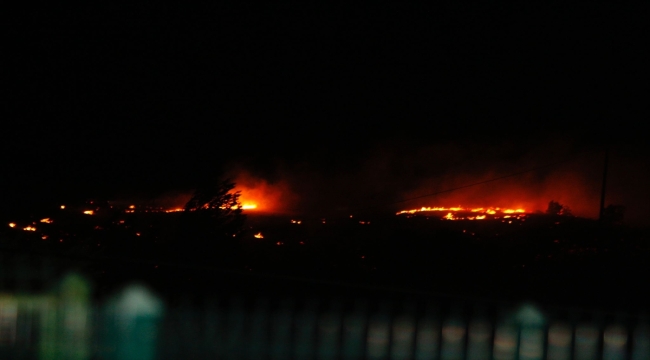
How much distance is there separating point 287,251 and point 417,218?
9752mm

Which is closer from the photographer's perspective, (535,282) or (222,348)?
(222,348)

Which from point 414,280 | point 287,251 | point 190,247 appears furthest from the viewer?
point 287,251

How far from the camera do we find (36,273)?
4695 millimetres

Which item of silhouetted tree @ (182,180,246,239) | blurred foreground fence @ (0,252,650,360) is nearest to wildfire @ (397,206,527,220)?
silhouetted tree @ (182,180,246,239)

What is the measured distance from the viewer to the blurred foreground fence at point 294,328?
12.6 ft

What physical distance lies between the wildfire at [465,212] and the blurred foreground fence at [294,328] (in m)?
22.5

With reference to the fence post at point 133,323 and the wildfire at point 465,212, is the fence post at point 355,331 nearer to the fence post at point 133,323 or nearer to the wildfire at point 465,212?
the fence post at point 133,323

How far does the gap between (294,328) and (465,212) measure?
2564 centimetres

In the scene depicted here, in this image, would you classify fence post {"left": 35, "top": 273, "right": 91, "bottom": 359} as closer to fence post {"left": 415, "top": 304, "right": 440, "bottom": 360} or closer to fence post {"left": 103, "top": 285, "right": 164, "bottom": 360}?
fence post {"left": 103, "top": 285, "right": 164, "bottom": 360}

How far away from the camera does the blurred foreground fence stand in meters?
3.84

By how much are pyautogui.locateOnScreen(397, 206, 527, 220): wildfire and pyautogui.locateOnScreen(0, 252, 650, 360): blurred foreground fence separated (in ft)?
73.8

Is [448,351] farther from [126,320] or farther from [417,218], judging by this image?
[417,218]

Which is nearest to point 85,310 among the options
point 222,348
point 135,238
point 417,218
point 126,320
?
point 126,320

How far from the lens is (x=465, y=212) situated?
1142 inches
